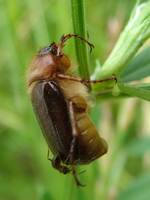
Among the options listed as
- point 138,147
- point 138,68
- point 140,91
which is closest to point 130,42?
point 138,68

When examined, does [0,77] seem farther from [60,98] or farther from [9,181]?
[60,98]

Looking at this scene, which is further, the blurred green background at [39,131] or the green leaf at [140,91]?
the blurred green background at [39,131]

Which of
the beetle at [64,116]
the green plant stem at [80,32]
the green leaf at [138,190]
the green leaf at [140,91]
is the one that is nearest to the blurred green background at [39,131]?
the green leaf at [138,190]

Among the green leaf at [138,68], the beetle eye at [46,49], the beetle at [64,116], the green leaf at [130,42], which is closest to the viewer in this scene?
the green leaf at [130,42]

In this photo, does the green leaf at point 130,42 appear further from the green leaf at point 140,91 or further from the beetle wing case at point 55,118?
the beetle wing case at point 55,118

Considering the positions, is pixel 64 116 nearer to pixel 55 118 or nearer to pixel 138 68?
pixel 55 118

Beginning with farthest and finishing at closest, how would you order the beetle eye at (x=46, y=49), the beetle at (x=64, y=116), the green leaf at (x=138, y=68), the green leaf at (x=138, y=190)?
the green leaf at (x=138, y=190) → the beetle eye at (x=46, y=49) → the green leaf at (x=138, y=68) → the beetle at (x=64, y=116)

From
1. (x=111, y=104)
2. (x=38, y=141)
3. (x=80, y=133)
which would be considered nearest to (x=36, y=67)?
(x=80, y=133)

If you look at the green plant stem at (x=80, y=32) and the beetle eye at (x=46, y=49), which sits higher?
the green plant stem at (x=80, y=32)
